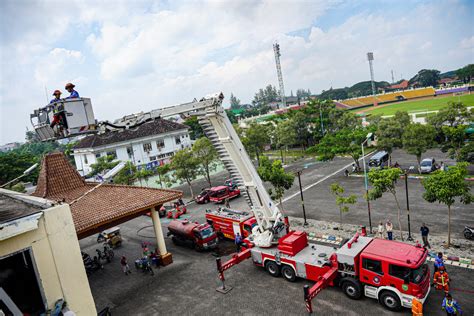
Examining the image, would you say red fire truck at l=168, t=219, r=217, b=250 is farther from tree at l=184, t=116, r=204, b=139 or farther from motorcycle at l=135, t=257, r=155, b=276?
tree at l=184, t=116, r=204, b=139

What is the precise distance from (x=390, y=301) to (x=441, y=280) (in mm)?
2474

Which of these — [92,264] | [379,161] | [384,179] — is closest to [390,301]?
[384,179]

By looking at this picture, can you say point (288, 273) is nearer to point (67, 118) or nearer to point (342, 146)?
point (67, 118)

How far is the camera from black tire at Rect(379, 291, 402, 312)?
40.9 ft

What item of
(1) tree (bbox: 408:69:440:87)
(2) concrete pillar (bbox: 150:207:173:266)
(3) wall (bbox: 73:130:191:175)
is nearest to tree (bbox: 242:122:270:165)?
(3) wall (bbox: 73:130:191:175)

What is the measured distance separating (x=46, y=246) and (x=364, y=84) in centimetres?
20675

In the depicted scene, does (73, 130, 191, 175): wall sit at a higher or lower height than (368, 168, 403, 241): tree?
higher

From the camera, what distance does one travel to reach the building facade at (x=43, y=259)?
8.27m

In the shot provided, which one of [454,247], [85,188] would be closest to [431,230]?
[454,247]

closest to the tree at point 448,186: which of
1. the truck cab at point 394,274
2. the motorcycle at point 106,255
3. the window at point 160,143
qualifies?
the truck cab at point 394,274

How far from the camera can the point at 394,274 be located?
12297 mm

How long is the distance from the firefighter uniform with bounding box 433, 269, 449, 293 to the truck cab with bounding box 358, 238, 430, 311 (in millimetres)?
1047

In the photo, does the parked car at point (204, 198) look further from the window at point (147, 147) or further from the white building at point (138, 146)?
the window at point (147, 147)

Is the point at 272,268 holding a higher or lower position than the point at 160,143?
lower
